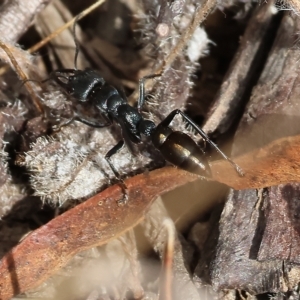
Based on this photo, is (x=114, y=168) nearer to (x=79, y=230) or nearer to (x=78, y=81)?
(x=79, y=230)

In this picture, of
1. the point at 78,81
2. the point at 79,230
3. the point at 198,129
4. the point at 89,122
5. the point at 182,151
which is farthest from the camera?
the point at 78,81

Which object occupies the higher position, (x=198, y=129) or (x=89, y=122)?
(x=89, y=122)

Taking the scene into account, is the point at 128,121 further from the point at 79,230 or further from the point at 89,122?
the point at 79,230

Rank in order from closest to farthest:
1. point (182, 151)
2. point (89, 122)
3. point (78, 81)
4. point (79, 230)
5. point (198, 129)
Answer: point (79, 230), point (182, 151), point (198, 129), point (89, 122), point (78, 81)

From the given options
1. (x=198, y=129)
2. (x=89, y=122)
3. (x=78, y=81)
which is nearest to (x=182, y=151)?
(x=198, y=129)

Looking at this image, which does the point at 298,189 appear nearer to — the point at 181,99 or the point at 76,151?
the point at 181,99

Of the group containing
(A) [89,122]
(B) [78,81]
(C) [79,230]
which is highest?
(B) [78,81]

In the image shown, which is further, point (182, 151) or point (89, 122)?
point (89, 122)

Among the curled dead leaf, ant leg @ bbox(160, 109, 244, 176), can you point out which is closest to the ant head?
ant leg @ bbox(160, 109, 244, 176)

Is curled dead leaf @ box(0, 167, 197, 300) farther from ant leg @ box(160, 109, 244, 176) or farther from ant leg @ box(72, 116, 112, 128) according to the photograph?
ant leg @ box(72, 116, 112, 128)
